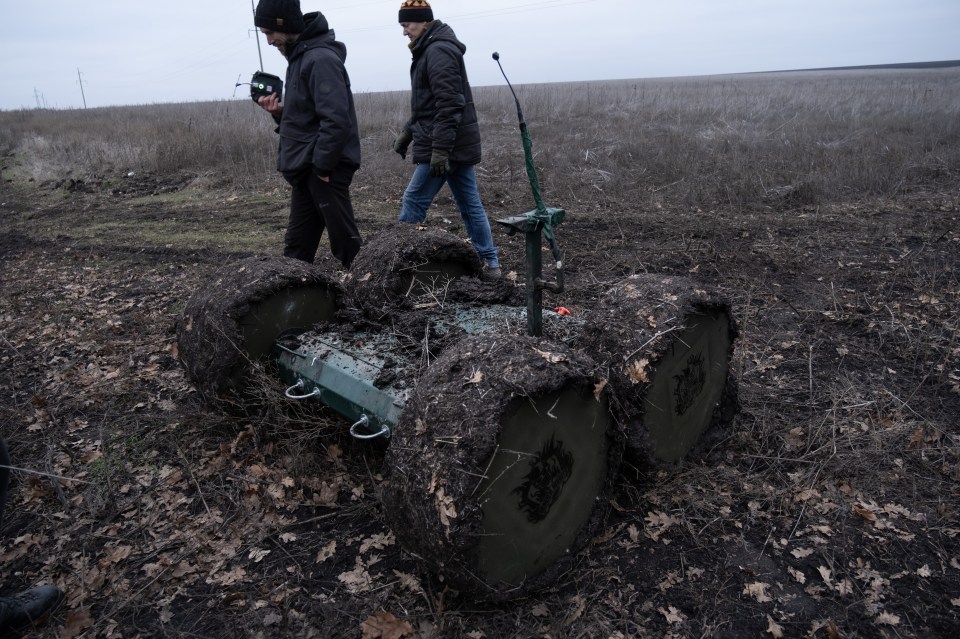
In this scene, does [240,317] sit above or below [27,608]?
above

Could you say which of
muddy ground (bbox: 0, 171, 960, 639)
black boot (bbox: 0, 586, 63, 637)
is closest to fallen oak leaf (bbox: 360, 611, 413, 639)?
muddy ground (bbox: 0, 171, 960, 639)

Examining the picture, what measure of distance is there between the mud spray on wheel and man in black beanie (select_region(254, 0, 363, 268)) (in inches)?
36.2

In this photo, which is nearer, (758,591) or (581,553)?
(758,591)

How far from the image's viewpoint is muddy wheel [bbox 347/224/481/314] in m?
3.62

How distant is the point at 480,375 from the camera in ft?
7.34

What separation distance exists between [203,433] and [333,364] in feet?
4.45

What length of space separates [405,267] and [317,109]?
1611 mm

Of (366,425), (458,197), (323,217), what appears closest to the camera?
(366,425)

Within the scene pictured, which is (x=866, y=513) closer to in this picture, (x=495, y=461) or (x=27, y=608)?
(x=495, y=461)

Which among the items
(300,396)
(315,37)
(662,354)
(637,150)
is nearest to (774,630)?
(662,354)

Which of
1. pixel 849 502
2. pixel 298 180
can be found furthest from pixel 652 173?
pixel 849 502

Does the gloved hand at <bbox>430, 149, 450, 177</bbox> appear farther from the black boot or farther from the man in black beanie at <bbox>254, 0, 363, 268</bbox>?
the black boot

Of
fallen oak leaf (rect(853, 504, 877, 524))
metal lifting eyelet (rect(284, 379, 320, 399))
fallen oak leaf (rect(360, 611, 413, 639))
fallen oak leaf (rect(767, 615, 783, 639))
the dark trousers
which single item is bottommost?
fallen oak leaf (rect(767, 615, 783, 639))

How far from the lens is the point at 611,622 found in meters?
2.40
